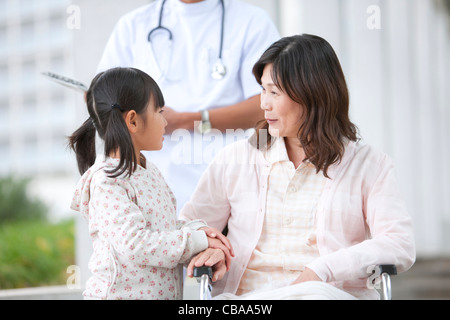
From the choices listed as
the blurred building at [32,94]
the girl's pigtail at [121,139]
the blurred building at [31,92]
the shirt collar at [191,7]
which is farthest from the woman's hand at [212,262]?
the blurred building at [31,92]

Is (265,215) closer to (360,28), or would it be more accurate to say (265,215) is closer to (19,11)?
(360,28)

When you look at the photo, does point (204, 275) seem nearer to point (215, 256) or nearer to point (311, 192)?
point (215, 256)

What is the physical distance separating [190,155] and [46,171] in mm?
14189

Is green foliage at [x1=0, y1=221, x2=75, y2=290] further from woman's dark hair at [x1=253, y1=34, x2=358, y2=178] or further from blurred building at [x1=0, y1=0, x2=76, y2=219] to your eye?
blurred building at [x1=0, y1=0, x2=76, y2=219]

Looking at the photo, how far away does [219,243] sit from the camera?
1.48 m

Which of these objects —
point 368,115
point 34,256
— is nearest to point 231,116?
point 368,115

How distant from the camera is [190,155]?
1.68 m

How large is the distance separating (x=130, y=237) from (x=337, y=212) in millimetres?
491

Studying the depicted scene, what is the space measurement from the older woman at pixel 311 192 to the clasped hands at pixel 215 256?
0.08 m

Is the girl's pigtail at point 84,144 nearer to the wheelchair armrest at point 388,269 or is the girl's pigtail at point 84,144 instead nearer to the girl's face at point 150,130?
the girl's face at point 150,130

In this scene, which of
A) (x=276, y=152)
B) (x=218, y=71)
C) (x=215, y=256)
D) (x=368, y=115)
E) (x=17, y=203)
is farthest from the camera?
(x=17, y=203)

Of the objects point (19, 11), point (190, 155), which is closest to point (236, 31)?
point (190, 155)

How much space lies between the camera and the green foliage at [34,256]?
457cm

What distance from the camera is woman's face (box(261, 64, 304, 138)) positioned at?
150 cm
